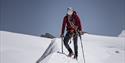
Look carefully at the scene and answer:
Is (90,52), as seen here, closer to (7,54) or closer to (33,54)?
(33,54)

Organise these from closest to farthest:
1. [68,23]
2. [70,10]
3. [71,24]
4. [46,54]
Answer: [70,10] → [71,24] → [68,23] → [46,54]

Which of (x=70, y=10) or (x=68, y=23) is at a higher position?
(x=70, y=10)

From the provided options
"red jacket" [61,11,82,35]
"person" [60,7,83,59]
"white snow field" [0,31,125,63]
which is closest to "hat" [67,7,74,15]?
"person" [60,7,83,59]

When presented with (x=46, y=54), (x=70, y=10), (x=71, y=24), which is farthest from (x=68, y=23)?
(x=46, y=54)

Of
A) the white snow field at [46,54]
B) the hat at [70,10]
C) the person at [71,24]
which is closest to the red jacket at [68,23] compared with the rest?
the person at [71,24]

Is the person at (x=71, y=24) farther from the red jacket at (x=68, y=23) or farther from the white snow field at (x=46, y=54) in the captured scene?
the white snow field at (x=46, y=54)

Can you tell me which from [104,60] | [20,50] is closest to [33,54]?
[20,50]

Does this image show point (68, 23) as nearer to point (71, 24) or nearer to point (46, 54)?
point (71, 24)

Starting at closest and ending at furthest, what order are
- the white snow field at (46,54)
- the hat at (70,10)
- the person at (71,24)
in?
1. the hat at (70,10)
2. the person at (71,24)
3. the white snow field at (46,54)

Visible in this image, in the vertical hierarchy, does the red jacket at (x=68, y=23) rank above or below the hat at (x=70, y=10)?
below

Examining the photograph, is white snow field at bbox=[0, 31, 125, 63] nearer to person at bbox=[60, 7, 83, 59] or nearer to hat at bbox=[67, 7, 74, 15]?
person at bbox=[60, 7, 83, 59]

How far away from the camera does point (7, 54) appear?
17.5 metres

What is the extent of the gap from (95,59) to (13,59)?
231 inches

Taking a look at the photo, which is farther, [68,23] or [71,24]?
[68,23]
